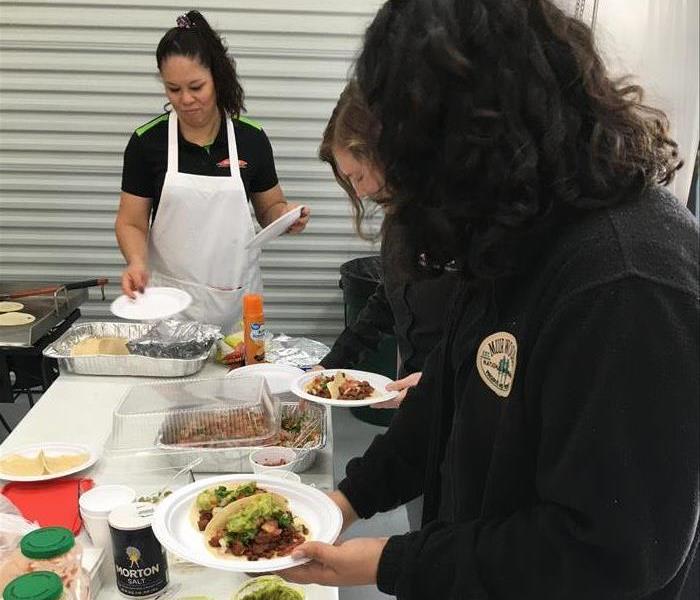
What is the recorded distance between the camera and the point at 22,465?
179 centimetres

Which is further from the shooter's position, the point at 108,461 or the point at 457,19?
the point at 108,461

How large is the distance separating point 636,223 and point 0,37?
416 centimetres

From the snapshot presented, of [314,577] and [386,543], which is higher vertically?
[386,543]

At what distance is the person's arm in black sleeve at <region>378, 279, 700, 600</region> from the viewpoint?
79 centimetres

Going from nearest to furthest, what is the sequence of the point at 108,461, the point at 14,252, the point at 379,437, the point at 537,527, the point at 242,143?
the point at 537,527 → the point at 379,437 → the point at 108,461 → the point at 242,143 → the point at 14,252

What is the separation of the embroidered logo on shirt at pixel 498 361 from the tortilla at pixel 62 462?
1243 mm

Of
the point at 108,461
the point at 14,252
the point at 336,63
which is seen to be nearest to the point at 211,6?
the point at 336,63

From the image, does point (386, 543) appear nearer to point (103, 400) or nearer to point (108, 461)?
point (108, 461)

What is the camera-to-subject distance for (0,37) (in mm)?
3947

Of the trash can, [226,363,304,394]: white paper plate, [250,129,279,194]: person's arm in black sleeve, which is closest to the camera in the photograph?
[226,363,304,394]: white paper plate

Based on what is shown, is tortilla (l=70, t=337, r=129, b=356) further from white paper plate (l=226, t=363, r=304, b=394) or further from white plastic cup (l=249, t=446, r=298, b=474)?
white plastic cup (l=249, t=446, r=298, b=474)

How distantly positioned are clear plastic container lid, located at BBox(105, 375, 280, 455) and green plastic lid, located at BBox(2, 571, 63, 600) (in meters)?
0.66

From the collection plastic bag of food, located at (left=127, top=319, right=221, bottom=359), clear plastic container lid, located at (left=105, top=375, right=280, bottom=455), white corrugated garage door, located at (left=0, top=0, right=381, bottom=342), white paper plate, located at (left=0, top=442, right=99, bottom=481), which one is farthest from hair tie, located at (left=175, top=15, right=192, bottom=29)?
white paper plate, located at (left=0, top=442, right=99, bottom=481)

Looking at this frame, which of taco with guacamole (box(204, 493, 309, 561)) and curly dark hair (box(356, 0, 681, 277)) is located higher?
curly dark hair (box(356, 0, 681, 277))
